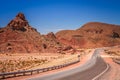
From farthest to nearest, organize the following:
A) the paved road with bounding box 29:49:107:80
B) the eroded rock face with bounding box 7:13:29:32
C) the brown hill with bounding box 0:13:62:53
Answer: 1. the eroded rock face with bounding box 7:13:29:32
2. the brown hill with bounding box 0:13:62:53
3. the paved road with bounding box 29:49:107:80

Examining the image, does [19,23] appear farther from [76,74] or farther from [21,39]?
[76,74]

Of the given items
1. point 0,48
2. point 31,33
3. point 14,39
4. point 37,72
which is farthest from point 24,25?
point 37,72

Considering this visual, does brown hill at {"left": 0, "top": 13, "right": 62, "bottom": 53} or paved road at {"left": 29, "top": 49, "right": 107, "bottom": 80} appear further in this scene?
brown hill at {"left": 0, "top": 13, "right": 62, "bottom": 53}

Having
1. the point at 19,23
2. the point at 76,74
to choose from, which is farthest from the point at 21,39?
the point at 76,74

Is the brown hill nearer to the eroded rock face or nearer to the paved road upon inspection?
the eroded rock face

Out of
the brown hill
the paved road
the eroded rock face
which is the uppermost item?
the eroded rock face

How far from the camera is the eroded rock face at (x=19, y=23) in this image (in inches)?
4791

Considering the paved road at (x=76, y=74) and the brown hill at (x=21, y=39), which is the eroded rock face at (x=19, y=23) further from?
the paved road at (x=76, y=74)

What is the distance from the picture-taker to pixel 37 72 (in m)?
31.4

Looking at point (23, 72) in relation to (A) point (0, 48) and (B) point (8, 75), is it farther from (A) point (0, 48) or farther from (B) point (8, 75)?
(A) point (0, 48)

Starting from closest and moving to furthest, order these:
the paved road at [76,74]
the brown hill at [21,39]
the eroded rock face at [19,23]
Answer: the paved road at [76,74]
the brown hill at [21,39]
the eroded rock face at [19,23]

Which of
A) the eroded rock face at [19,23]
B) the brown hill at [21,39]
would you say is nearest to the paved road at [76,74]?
the brown hill at [21,39]

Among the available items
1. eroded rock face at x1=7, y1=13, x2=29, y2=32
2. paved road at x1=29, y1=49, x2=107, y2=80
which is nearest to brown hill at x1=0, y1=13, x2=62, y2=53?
eroded rock face at x1=7, y1=13, x2=29, y2=32

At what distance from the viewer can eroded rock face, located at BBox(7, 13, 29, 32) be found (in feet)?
399
